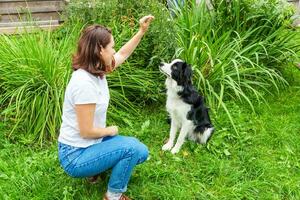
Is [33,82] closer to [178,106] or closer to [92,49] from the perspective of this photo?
[178,106]

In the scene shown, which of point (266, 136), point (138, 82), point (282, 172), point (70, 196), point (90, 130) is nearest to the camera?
point (90, 130)

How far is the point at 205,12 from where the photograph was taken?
17.9 ft

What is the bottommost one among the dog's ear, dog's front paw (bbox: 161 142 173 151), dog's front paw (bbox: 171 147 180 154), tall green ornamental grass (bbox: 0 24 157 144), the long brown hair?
dog's front paw (bbox: 161 142 173 151)

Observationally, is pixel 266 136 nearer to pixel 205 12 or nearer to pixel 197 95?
pixel 197 95

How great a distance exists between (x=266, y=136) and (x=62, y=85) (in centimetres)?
203

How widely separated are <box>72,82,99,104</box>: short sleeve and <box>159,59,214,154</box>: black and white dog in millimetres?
1046

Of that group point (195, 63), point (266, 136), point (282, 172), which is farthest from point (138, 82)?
point (282, 172)

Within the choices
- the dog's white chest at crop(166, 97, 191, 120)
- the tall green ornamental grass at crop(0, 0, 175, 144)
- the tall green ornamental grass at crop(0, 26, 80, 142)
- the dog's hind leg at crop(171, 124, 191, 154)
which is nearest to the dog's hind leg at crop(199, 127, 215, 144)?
the dog's hind leg at crop(171, 124, 191, 154)

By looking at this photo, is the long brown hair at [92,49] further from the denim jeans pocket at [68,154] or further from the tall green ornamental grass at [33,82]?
the tall green ornamental grass at [33,82]

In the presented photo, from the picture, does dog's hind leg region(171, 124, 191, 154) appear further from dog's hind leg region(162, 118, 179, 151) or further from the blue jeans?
the blue jeans

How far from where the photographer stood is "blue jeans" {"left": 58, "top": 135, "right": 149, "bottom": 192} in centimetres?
297

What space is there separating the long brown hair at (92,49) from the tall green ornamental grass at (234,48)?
72.0 inches

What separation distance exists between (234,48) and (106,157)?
2683mm

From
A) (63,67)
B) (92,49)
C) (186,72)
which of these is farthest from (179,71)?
(63,67)
